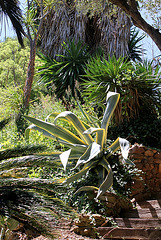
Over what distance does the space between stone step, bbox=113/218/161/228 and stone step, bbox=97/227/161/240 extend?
0.14m

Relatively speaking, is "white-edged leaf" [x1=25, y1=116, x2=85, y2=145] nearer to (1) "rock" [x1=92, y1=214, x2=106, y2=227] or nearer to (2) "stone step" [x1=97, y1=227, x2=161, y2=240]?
(1) "rock" [x1=92, y1=214, x2=106, y2=227]

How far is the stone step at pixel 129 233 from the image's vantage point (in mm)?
3202

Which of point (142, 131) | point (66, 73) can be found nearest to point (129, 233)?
point (142, 131)

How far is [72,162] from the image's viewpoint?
14.6 feet

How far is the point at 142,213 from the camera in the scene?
369 centimetres

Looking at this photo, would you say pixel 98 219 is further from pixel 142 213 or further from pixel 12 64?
pixel 12 64

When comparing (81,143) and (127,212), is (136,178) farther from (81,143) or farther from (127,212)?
(81,143)

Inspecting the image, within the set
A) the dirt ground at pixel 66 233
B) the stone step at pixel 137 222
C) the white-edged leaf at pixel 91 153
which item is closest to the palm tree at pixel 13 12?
the white-edged leaf at pixel 91 153

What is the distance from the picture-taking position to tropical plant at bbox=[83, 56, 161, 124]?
17.8ft

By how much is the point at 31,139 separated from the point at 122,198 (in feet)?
8.57

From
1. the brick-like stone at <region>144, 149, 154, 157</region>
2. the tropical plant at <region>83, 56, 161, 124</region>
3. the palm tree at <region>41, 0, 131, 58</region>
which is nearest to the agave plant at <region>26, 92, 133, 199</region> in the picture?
the brick-like stone at <region>144, 149, 154, 157</region>

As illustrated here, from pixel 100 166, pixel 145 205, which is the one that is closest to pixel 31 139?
pixel 100 166

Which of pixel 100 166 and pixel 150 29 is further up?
pixel 150 29

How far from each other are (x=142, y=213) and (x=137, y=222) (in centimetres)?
25
